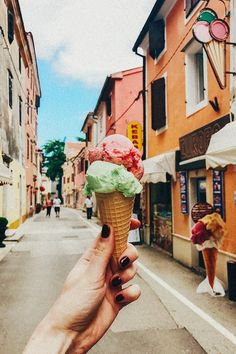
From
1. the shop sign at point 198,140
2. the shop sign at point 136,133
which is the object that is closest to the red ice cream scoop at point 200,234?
the shop sign at point 198,140

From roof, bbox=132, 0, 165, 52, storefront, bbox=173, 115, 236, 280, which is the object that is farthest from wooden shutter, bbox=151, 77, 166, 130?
storefront, bbox=173, 115, 236, 280

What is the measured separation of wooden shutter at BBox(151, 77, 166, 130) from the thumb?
11.0m

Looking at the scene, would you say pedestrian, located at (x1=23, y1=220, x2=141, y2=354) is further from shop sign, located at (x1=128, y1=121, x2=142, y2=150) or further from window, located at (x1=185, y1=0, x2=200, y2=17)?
shop sign, located at (x1=128, y1=121, x2=142, y2=150)

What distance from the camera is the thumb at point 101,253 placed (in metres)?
2.11

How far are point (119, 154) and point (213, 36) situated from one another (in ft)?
19.5

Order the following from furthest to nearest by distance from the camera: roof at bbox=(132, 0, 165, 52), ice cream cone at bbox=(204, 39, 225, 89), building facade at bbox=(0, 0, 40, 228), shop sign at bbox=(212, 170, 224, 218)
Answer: building facade at bbox=(0, 0, 40, 228) → roof at bbox=(132, 0, 165, 52) → shop sign at bbox=(212, 170, 224, 218) → ice cream cone at bbox=(204, 39, 225, 89)

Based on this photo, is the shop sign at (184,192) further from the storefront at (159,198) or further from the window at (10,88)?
the window at (10,88)

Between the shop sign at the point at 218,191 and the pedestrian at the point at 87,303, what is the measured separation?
242 inches

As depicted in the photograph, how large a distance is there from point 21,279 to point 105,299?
287 inches

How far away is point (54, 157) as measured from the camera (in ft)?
207

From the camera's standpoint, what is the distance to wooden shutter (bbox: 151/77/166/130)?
12.7 meters

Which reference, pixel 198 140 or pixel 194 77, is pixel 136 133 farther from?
pixel 198 140

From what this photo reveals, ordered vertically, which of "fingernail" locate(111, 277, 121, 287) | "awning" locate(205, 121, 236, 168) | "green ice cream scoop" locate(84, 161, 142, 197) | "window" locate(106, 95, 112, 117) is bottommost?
"fingernail" locate(111, 277, 121, 287)

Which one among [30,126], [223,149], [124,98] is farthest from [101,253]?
[30,126]
